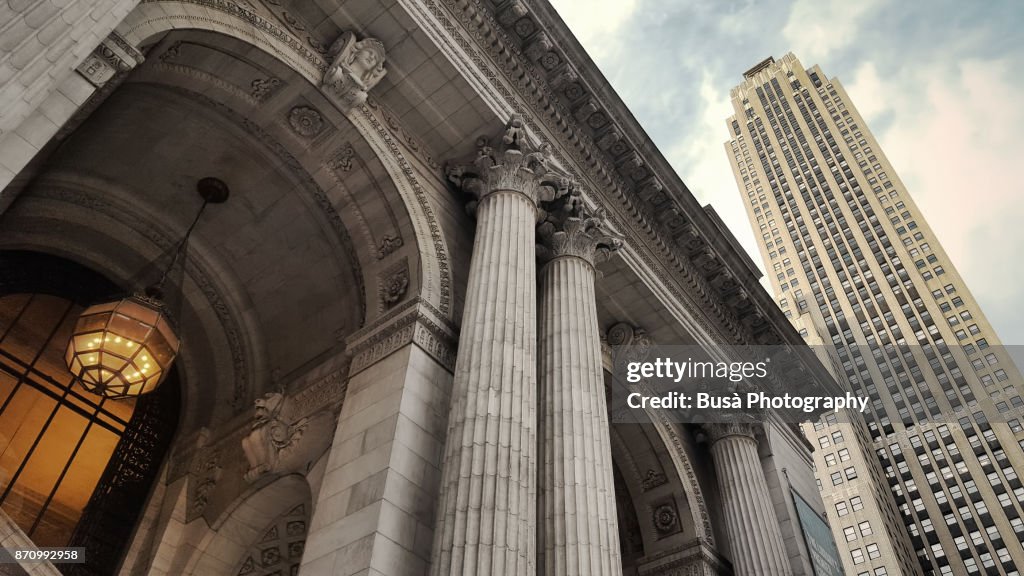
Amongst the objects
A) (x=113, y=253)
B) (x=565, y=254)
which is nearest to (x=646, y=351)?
(x=565, y=254)

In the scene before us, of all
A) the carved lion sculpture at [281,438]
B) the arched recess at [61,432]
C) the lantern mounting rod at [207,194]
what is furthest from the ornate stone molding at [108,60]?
the arched recess at [61,432]

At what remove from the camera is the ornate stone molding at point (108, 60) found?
7.44 meters

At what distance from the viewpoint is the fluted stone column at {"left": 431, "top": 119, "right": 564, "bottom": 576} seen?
340 inches

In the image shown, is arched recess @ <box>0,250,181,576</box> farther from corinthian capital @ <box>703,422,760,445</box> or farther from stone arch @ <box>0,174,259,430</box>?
corinthian capital @ <box>703,422,760,445</box>

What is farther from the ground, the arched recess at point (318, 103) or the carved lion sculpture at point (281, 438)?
the arched recess at point (318, 103)

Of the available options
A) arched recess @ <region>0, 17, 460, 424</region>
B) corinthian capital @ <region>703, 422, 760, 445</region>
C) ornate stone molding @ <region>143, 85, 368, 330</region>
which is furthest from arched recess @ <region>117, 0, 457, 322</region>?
corinthian capital @ <region>703, 422, 760, 445</region>

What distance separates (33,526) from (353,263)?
667cm

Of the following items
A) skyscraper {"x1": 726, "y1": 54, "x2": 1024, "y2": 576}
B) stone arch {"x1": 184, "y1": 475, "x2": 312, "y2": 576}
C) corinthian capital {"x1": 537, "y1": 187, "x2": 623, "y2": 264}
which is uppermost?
skyscraper {"x1": 726, "y1": 54, "x2": 1024, "y2": 576}

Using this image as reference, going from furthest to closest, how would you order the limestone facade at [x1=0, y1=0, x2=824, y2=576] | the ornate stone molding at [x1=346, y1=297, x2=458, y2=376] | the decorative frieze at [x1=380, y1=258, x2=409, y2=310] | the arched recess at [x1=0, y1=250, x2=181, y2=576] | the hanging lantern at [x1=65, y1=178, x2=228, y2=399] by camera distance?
the arched recess at [x1=0, y1=250, x2=181, y2=576] → the decorative frieze at [x1=380, y1=258, x2=409, y2=310] → the ornate stone molding at [x1=346, y1=297, x2=458, y2=376] → the hanging lantern at [x1=65, y1=178, x2=228, y2=399] → the limestone facade at [x1=0, y1=0, x2=824, y2=576]

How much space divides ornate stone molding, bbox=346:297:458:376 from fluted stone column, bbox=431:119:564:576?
513 millimetres

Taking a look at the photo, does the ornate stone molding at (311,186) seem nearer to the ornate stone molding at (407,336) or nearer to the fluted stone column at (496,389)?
the ornate stone molding at (407,336)

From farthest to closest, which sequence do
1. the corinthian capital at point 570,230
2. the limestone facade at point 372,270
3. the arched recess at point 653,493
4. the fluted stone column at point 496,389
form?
the arched recess at point 653,493 < the corinthian capital at point 570,230 < the limestone facade at point 372,270 < the fluted stone column at point 496,389

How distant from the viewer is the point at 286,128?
12625 mm

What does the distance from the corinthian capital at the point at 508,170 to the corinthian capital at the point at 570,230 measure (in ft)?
1.86
